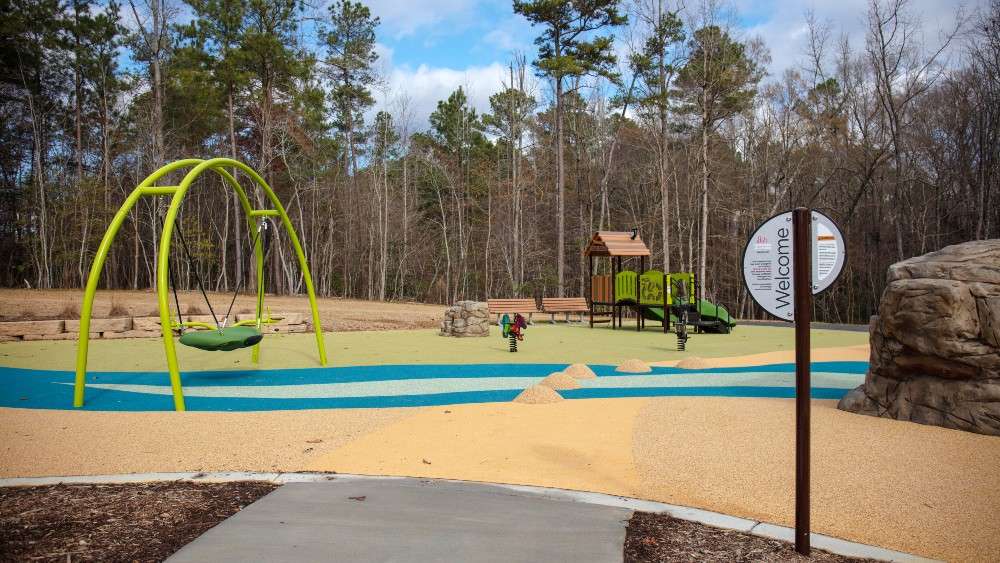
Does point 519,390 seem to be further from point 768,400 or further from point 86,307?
point 86,307

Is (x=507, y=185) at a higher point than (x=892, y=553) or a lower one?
higher

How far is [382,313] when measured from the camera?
21.8m

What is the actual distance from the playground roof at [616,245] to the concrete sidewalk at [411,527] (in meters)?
16.0

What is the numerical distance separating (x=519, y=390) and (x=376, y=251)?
30390 millimetres

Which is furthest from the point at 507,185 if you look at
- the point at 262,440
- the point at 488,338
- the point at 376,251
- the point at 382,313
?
the point at 262,440

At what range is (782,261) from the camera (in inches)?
127

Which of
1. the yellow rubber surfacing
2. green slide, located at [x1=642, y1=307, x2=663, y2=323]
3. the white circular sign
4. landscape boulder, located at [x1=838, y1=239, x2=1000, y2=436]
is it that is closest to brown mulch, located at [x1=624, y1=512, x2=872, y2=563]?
the yellow rubber surfacing

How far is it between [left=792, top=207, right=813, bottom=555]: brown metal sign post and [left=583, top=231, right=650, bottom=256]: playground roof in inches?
639

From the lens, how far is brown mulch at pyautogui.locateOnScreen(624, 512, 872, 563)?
297cm

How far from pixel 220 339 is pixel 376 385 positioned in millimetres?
2063

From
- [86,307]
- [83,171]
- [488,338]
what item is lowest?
[488,338]

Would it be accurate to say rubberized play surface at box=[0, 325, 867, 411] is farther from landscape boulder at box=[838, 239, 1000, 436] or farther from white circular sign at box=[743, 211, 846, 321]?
white circular sign at box=[743, 211, 846, 321]

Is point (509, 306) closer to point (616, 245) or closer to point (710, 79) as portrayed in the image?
point (616, 245)

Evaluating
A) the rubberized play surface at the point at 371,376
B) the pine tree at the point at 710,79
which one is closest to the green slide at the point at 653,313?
the rubberized play surface at the point at 371,376
